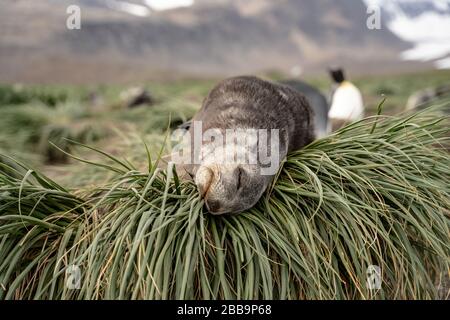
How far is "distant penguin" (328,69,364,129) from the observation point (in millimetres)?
7277

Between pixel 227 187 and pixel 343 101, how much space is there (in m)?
4.93

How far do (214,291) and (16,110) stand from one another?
321 inches

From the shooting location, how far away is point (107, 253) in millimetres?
2936

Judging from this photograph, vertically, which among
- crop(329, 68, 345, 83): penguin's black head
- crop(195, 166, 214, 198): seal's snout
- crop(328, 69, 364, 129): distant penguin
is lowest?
crop(195, 166, 214, 198): seal's snout

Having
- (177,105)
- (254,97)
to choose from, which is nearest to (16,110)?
(177,105)

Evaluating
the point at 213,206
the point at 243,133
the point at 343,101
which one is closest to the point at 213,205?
the point at 213,206

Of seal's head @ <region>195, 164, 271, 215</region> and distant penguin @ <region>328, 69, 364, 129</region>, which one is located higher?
distant penguin @ <region>328, 69, 364, 129</region>

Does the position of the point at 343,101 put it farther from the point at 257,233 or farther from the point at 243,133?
the point at 257,233

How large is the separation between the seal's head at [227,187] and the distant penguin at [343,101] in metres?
3.92

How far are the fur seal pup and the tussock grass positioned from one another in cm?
14

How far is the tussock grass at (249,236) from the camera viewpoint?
2895 mm

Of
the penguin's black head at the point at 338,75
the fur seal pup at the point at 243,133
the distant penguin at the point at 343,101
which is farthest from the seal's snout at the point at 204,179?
the penguin's black head at the point at 338,75

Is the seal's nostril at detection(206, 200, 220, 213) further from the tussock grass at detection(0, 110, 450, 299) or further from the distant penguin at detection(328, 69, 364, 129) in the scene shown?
the distant penguin at detection(328, 69, 364, 129)

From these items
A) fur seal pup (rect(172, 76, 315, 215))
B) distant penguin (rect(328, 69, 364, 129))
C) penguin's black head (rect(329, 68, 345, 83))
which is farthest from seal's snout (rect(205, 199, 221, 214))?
penguin's black head (rect(329, 68, 345, 83))
